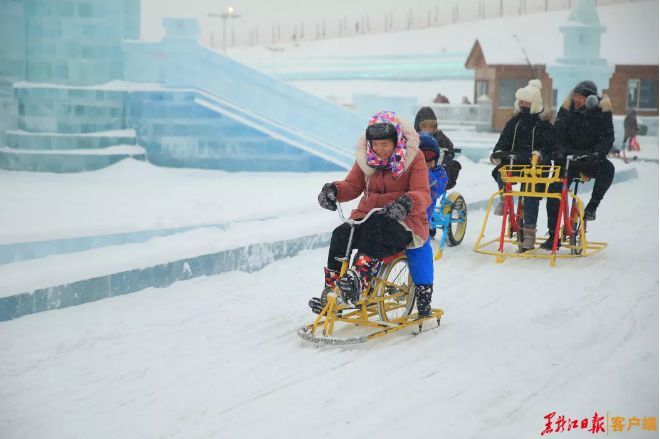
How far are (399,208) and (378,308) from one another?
0.73 meters

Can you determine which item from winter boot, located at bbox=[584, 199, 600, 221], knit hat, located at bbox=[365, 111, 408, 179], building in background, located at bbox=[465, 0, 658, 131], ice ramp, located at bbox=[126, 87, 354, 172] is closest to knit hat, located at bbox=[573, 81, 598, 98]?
winter boot, located at bbox=[584, 199, 600, 221]

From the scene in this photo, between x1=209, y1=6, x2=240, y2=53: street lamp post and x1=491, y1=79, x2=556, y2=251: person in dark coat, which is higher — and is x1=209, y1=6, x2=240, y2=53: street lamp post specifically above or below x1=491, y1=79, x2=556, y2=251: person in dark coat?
above

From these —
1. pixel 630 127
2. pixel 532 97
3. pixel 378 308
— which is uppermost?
pixel 630 127

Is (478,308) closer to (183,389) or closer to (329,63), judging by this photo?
(183,389)

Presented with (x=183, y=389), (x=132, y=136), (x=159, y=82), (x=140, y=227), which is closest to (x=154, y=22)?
(x=159, y=82)

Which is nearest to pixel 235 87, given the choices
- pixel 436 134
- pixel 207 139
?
pixel 207 139

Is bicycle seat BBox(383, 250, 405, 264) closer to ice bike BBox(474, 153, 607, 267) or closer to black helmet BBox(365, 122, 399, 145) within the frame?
black helmet BBox(365, 122, 399, 145)

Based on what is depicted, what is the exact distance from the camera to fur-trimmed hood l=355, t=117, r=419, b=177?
5086 millimetres

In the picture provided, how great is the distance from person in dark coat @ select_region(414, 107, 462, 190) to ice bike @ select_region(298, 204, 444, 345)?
96.5 inches

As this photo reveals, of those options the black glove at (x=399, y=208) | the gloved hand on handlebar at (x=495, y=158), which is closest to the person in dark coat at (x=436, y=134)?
the gloved hand on handlebar at (x=495, y=158)

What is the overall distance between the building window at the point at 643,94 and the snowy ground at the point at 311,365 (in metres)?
16.5

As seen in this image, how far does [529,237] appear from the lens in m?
7.80

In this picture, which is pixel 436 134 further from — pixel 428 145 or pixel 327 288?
pixel 327 288

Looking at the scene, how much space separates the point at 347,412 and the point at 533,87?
15.3 feet
